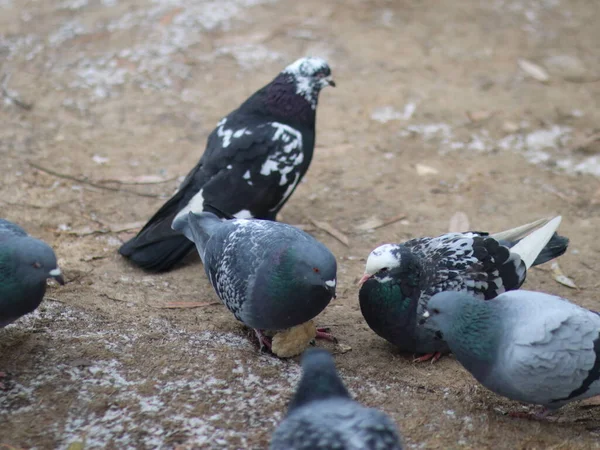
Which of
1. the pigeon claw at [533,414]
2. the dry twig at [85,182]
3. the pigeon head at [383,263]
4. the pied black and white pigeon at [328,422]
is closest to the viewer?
the pied black and white pigeon at [328,422]

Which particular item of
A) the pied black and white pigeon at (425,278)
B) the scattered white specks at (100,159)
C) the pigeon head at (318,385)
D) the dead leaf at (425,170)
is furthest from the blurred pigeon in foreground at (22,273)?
the dead leaf at (425,170)

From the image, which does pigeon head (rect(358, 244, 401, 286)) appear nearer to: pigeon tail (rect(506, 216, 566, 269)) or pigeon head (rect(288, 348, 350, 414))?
pigeon tail (rect(506, 216, 566, 269))

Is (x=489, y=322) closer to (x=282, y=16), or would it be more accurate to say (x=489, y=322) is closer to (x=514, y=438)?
(x=514, y=438)

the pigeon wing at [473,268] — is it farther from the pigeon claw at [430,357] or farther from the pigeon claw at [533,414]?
the pigeon claw at [533,414]

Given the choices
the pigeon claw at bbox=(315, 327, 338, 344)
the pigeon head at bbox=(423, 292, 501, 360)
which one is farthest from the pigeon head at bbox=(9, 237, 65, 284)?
the pigeon head at bbox=(423, 292, 501, 360)

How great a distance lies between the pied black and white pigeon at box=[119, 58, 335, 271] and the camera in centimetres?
551

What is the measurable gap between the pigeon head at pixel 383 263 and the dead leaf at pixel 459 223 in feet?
6.43

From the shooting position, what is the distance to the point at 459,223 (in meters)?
6.33

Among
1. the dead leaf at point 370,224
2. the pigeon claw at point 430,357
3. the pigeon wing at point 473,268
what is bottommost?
the dead leaf at point 370,224

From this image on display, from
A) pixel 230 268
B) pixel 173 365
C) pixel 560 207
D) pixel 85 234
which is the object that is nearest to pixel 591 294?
pixel 560 207

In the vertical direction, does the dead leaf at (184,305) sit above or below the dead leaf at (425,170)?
above

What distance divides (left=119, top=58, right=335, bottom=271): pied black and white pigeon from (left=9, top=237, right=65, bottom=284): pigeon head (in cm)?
163

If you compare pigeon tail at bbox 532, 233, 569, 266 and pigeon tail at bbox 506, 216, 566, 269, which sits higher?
pigeon tail at bbox 506, 216, 566, 269

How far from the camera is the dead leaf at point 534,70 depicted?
28.7 feet
